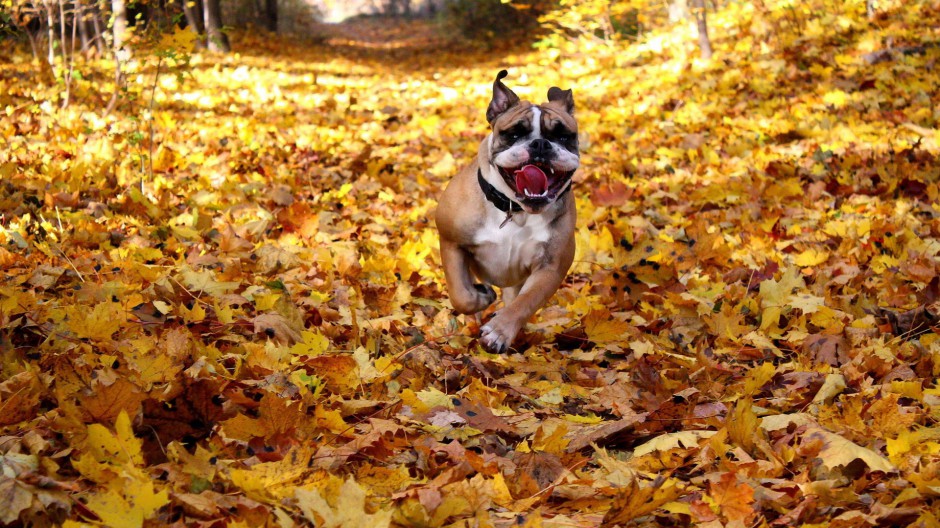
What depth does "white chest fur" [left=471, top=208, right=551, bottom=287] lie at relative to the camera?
4.60 metres

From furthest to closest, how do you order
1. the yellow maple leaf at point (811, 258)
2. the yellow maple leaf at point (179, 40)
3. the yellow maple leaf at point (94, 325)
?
the yellow maple leaf at point (179, 40), the yellow maple leaf at point (811, 258), the yellow maple leaf at point (94, 325)

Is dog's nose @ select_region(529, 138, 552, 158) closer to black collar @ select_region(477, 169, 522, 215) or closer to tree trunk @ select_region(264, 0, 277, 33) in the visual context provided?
black collar @ select_region(477, 169, 522, 215)

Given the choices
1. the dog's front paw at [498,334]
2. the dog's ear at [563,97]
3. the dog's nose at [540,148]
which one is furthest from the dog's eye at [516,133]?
the dog's front paw at [498,334]

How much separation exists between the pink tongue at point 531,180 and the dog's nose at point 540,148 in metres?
0.06

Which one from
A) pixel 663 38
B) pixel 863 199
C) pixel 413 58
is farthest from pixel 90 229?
pixel 413 58

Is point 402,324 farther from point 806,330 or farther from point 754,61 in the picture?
point 754,61

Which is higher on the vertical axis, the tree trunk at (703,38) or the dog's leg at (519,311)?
the tree trunk at (703,38)

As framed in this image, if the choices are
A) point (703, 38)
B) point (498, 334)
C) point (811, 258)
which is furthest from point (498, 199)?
point (703, 38)

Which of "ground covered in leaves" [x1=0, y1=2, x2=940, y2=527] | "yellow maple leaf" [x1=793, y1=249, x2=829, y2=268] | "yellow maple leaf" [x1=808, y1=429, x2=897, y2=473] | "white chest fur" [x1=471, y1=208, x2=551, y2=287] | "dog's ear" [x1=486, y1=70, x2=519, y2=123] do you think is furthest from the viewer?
"yellow maple leaf" [x1=793, y1=249, x2=829, y2=268]

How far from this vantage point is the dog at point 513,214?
427 centimetres

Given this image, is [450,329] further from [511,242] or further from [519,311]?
[511,242]

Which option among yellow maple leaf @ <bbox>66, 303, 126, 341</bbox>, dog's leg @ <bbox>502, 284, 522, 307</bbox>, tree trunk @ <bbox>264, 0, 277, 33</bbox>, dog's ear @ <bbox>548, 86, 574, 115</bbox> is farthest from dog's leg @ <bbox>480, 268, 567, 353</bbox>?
tree trunk @ <bbox>264, 0, 277, 33</bbox>

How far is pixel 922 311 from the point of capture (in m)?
4.08

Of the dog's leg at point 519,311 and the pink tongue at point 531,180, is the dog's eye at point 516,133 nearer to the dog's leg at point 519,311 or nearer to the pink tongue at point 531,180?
the pink tongue at point 531,180
